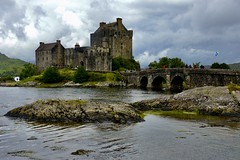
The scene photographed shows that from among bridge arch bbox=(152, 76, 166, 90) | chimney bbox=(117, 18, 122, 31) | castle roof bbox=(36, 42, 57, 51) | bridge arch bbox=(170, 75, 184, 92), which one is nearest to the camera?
bridge arch bbox=(170, 75, 184, 92)

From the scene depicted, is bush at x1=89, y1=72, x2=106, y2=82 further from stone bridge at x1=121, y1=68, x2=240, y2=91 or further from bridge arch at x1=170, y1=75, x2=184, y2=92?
bridge arch at x1=170, y1=75, x2=184, y2=92

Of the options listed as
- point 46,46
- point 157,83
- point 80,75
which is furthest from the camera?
point 46,46

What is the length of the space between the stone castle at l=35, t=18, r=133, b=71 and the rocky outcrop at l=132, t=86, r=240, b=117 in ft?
299

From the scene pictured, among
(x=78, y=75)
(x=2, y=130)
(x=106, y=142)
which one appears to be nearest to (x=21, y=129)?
(x=2, y=130)

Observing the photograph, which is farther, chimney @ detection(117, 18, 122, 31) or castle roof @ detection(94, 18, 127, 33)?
chimney @ detection(117, 18, 122, 31)

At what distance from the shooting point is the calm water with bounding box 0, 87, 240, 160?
2038cm

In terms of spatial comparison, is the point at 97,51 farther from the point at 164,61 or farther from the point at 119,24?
the point at 164,61

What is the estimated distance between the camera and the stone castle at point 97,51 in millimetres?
134125

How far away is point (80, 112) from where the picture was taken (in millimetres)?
31969

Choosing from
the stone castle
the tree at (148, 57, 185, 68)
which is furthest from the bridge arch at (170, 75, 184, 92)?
the tree at (148, 57, 185, 68)

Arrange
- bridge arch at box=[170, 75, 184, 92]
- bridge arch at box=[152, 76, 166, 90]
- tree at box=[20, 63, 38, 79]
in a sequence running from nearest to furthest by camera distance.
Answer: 1. bridge arch at box=[170, 75, 184, 92]
2. bridge arch at box=[152, 76, 166, 90]
3. tree at box=[20, 63, 38, 79]

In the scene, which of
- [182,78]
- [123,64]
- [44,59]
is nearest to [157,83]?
[182,78]

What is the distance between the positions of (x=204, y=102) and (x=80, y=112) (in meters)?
13.7

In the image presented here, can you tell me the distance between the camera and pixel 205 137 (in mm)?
25344
